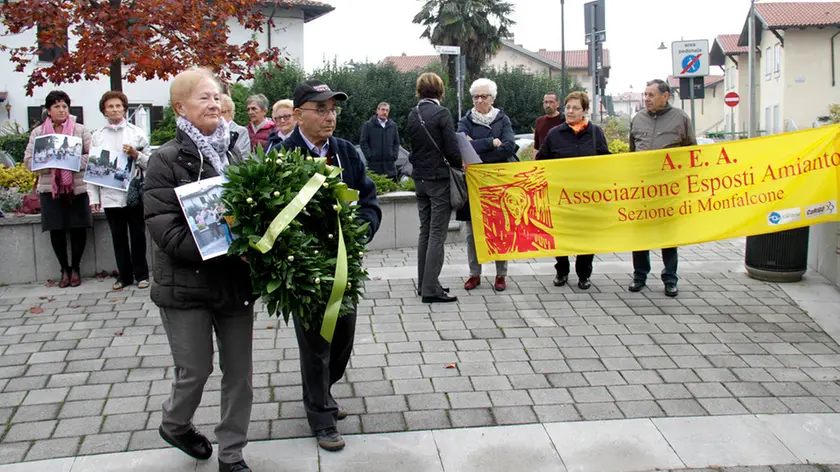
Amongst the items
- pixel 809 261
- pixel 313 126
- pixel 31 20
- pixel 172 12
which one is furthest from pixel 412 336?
pixel 31 20

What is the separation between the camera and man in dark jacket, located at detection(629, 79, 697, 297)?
7.79 meters

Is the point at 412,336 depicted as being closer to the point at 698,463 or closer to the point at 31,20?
the point at 698,463

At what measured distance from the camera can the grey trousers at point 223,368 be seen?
12.8 feet

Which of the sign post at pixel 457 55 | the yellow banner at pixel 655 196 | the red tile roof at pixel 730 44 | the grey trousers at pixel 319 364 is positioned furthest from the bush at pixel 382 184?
the red tile roof at pixel 730 44

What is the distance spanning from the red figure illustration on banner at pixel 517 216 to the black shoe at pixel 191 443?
13.8 ft

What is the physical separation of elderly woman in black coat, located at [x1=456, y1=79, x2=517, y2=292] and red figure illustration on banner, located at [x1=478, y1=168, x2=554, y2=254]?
210 millimetres

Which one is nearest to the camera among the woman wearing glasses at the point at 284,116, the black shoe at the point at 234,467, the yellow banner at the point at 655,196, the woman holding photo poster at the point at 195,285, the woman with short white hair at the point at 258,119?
the woman holding photo poster at the point at 195,285

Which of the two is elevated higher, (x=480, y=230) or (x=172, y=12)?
(x=172, y=12)

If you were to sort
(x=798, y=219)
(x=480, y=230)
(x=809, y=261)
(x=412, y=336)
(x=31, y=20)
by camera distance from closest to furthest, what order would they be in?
1. (x=412, y=336)
2. (x=798, y=219)
3. (x=480, y=230)
4. (x=809, y=261)
5. (x=31, y=20)

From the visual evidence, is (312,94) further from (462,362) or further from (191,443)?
(462,362)

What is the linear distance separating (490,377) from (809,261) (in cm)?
490

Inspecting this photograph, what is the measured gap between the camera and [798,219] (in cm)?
747

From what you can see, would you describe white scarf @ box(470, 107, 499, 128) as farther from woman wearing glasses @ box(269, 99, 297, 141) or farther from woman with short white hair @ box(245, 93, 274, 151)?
woman with short white hair @ box(245, 93, 274, 151)

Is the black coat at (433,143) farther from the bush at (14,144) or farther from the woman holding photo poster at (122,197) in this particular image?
the bush at (14,144)
